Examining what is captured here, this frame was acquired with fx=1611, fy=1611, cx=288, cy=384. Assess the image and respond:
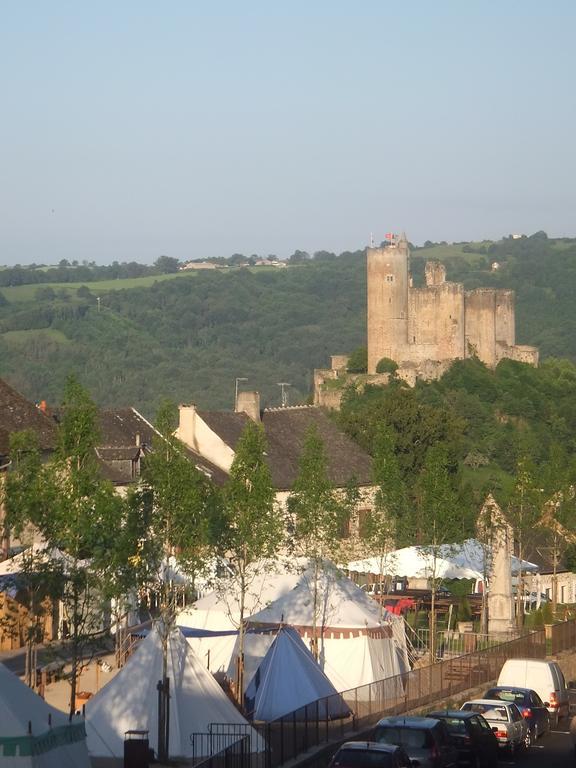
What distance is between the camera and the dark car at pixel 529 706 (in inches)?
1154

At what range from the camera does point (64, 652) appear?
1364 inches

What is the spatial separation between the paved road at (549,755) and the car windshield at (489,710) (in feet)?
2.45

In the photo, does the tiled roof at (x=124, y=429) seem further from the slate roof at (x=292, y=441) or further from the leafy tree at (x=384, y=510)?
the leafy tree at (x=384, y=510)

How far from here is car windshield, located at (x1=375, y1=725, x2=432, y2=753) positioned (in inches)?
947

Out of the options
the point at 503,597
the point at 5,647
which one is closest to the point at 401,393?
the point at 503,597

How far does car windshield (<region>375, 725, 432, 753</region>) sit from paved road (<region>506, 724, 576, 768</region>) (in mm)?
3369

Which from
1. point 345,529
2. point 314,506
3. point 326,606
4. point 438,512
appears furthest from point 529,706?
point 345,529

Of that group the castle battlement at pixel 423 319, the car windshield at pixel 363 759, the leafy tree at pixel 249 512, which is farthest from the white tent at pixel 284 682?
the castle battlement at pixel 423 319

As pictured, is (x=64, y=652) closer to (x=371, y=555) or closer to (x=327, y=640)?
(x=327, y=640)

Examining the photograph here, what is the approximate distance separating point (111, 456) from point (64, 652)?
10.6 metres

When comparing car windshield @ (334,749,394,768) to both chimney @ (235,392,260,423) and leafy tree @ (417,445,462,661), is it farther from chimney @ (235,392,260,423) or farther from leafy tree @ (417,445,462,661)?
chimney @ (235,392,260,423)

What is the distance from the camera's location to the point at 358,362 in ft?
348

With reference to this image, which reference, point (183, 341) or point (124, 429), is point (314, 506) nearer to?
point (124, 429)

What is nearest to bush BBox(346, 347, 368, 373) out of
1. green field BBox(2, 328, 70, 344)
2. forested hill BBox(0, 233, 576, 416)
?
forested hill BBox(0, 233, 576, 416)
